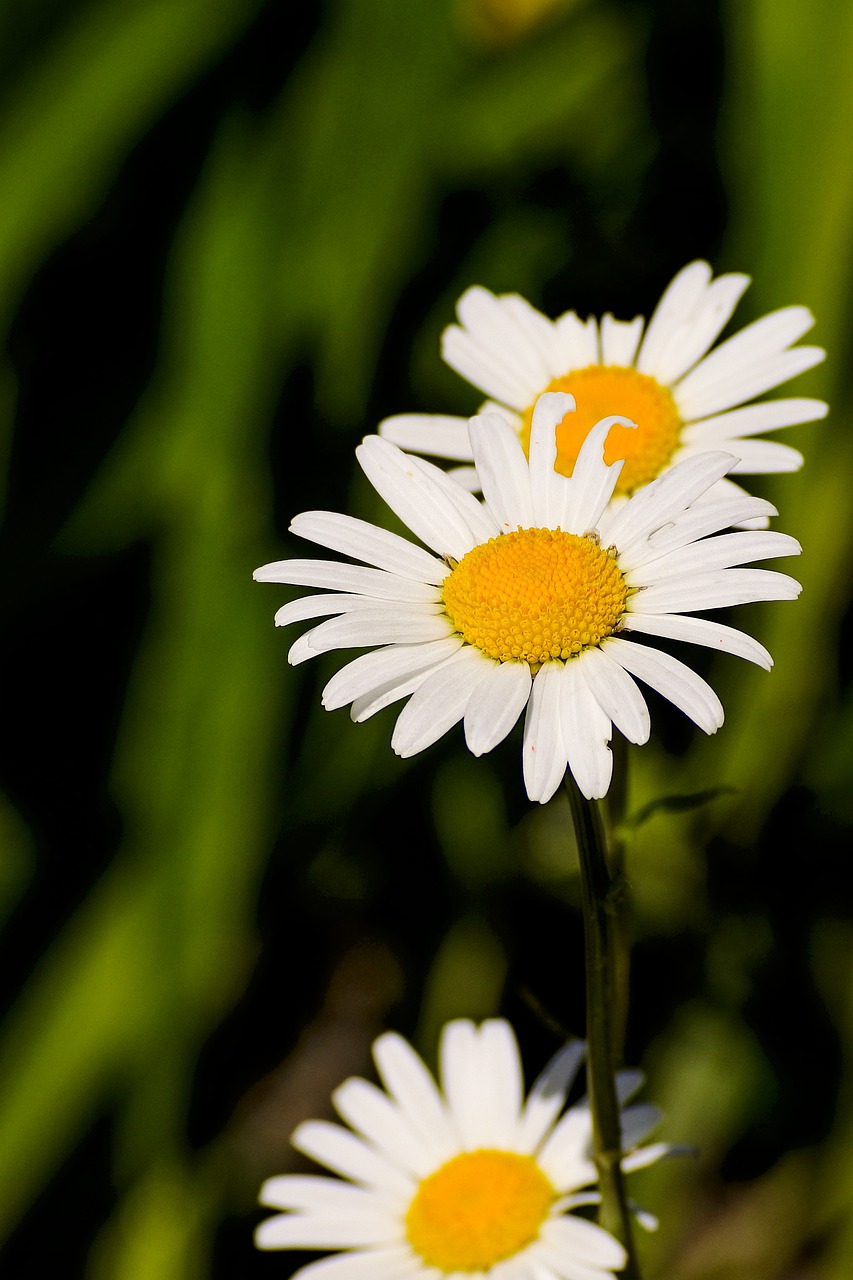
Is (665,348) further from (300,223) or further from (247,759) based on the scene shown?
(300,223)

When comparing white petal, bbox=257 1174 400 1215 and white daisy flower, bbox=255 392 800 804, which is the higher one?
white daisy flower, bbox=255 392 800 804

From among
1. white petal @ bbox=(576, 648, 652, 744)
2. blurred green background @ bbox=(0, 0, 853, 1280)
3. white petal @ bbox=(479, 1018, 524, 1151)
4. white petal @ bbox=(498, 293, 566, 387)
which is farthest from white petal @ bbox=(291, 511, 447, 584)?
blurred green background @ bbox=(0, 0, 853, 1280)

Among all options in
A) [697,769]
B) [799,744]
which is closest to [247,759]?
[697,769]

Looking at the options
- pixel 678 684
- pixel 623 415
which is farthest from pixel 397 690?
pixel 623 415

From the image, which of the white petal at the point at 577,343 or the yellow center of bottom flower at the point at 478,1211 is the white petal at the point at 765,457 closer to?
the white petal at the point at 577,343

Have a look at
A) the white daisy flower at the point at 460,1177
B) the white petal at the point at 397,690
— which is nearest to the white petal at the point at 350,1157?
the white daisy flower at the point at 460,1177

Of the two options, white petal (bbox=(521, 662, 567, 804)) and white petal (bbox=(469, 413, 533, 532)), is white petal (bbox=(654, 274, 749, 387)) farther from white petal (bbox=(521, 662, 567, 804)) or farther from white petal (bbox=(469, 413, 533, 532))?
white petal (bbox=(521, 662, 567, 804))
